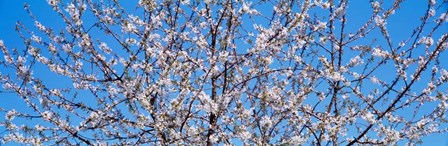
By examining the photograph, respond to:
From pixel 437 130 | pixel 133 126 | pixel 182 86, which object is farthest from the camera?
pixel 437 130

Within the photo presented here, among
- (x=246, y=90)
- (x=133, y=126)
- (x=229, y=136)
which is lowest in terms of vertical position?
(x=229, y=136)

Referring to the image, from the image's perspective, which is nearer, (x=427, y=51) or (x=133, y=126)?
(x=133, y=126)

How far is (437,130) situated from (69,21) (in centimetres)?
486

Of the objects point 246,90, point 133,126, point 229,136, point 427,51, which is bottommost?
point 229,136

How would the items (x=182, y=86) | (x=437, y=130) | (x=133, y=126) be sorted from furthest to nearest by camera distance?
(x=437, y=130) → (x=133, y=126) → (x=182, y=86)

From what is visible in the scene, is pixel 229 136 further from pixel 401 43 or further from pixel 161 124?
pixel 401 43

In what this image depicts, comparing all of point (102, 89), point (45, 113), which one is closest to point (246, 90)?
point (102, 89)

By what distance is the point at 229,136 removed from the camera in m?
5.61

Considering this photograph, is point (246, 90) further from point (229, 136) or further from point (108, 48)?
point (108, 48)

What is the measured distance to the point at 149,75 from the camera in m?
6.51

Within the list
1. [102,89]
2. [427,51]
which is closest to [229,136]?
[102,89]

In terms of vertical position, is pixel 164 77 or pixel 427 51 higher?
pixel 427 51

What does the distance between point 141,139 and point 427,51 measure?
3.88 metres

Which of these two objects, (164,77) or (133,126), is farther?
(133,126)
